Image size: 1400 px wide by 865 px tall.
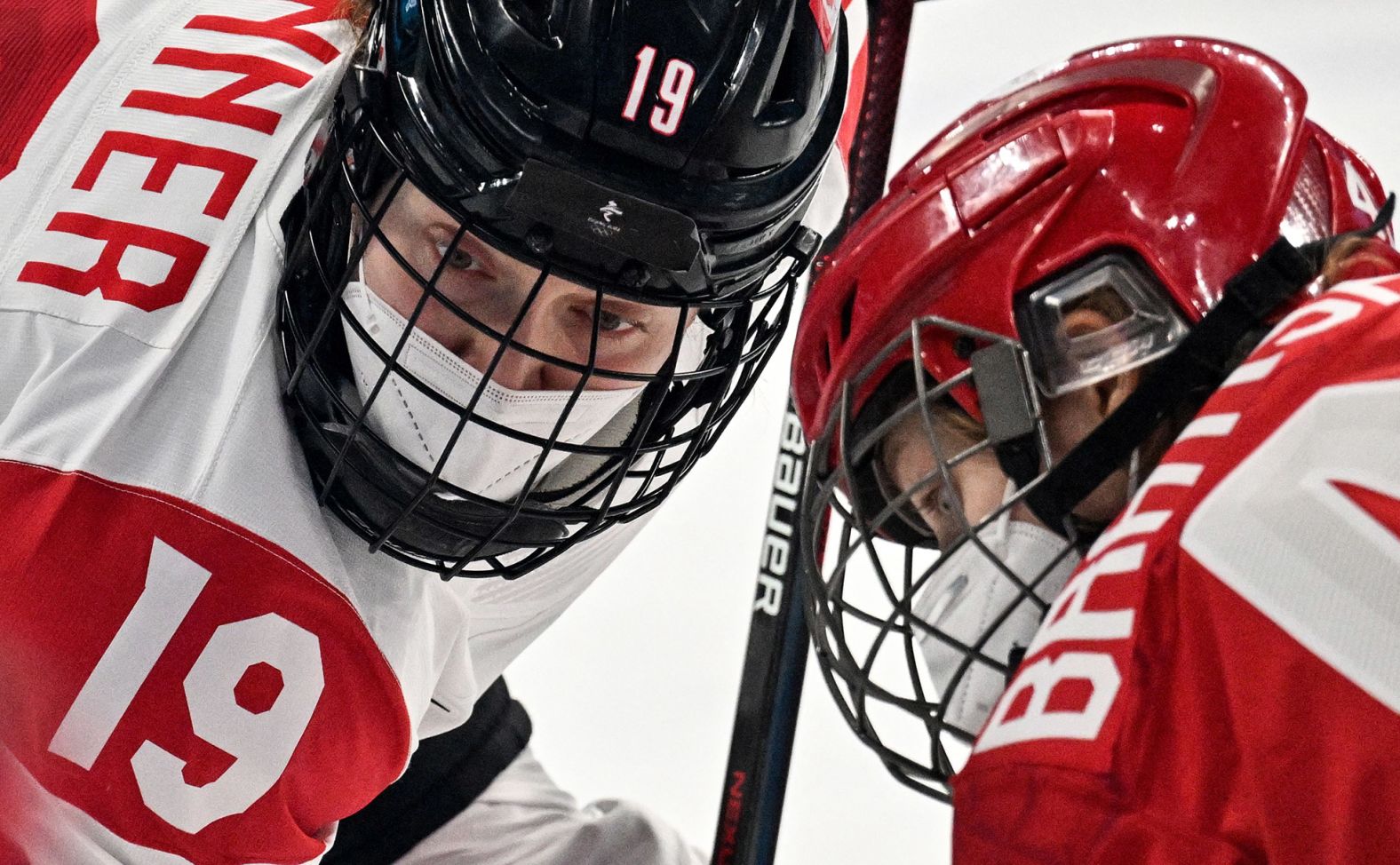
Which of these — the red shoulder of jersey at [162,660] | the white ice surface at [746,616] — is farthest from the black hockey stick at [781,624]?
the red shoulder of jersey at [162,660]

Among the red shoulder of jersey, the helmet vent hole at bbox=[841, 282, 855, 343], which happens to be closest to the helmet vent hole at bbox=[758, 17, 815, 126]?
the helmet vent hole at bbox=[841, 282, 855, 343]

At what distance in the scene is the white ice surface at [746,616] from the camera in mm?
1441

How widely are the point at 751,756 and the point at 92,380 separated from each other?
95cm

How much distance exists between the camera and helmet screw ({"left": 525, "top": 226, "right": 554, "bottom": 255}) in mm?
771

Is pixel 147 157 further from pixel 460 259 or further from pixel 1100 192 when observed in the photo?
pixel 1100 192

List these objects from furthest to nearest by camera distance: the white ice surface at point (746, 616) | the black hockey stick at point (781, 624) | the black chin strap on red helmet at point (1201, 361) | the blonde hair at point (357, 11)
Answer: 1. the black hockey stick at point (781, 624)
2. the white ice surface at point (746, 616)
3. the blonde hair at point (357, 11)
4. the black chin strap on red helmet at point (1201, 361)

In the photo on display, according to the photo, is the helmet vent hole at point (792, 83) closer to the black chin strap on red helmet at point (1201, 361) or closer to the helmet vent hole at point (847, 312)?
the helmet vent hole at point (847, 312)

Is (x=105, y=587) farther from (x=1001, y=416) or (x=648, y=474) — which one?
(x=1001, y=416)

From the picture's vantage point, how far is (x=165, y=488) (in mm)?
824

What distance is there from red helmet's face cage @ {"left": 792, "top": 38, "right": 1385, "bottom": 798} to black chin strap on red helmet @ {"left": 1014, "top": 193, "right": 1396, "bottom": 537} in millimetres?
17

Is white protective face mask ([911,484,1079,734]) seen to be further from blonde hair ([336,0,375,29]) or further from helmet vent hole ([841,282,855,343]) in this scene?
blonde hair ([336,0,375,29])

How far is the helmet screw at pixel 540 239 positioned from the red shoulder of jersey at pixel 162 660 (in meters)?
0.25

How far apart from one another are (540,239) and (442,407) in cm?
15

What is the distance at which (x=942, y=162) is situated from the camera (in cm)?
85
